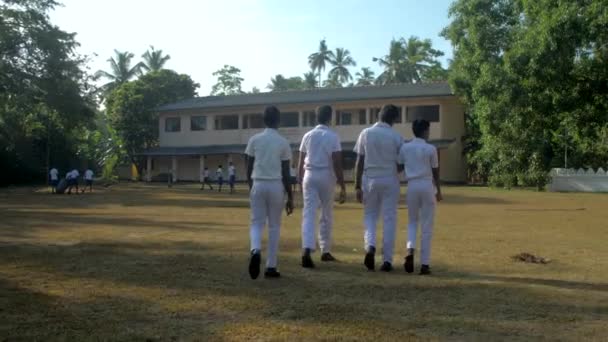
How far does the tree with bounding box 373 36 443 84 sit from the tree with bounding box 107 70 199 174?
22.8 meters

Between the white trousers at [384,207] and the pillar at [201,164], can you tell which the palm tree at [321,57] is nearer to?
the pillar at [201,164]

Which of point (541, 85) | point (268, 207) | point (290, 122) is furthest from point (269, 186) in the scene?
point (290, 122)

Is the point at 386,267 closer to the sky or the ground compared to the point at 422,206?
closer to the ground

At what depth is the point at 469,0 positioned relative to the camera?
111ft

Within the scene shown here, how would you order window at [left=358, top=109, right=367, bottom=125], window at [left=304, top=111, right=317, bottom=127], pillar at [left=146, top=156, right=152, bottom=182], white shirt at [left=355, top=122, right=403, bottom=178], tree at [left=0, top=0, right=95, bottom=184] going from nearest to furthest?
white shirt at [left=355, top=122, right=403, bottom=178] < tree at [left=0, top=0, right=95, bottom=184] < window at [left=358, top=109, right=367, bottom=125] < window at [left=304, top=111, right=317, bottom=127] < pillar at [left=146, top=156, right=152, bottom=182]

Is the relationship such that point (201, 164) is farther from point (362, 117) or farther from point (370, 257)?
point (370, 257)

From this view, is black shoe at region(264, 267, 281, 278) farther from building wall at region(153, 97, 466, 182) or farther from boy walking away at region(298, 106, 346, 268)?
building wall at region(153, 97, 466, 182)

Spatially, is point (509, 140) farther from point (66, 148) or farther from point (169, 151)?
point (66, 148)

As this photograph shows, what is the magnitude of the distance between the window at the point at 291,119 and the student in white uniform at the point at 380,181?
36738 millimetres

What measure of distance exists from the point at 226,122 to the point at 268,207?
40987 mm

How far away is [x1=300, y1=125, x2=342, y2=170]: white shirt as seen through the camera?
7148mm

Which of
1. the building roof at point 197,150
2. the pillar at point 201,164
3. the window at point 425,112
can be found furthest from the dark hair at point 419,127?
the pillar at point 201,164

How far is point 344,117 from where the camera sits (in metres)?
43.2

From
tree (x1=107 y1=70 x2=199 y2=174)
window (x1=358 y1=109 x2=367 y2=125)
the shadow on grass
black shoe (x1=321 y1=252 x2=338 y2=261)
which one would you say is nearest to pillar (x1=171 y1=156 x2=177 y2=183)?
tree (x1=107 y1=70 x2=199 y2=174)
